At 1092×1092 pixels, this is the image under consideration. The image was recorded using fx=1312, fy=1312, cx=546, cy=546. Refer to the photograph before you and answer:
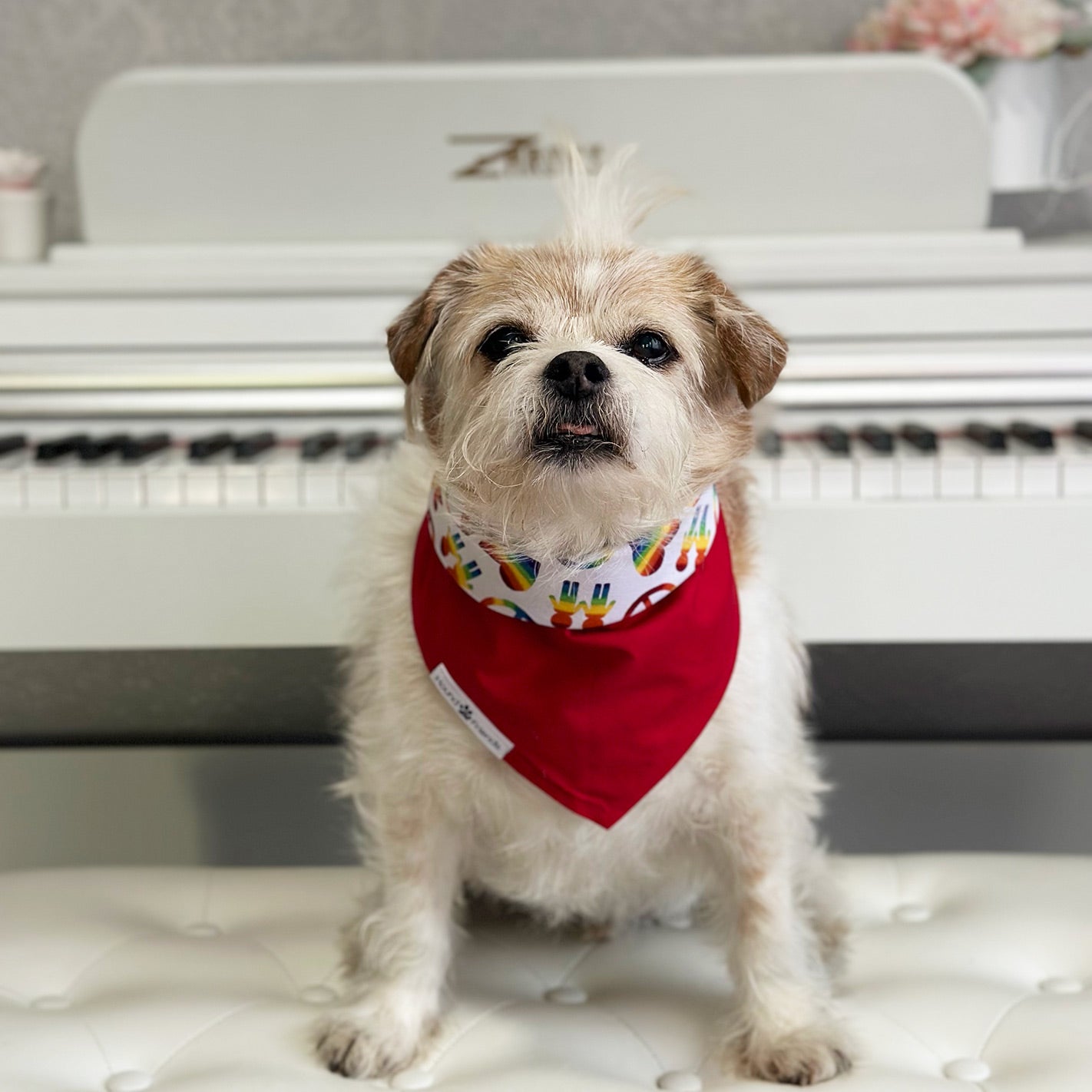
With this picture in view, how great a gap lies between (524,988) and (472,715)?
1.00ft

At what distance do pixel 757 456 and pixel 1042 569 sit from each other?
1.06 ft

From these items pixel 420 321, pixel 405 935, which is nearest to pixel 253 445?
pixel 420 321

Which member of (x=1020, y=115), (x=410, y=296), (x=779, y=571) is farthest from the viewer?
(x=1020, y=115)

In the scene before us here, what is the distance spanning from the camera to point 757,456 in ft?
4.77

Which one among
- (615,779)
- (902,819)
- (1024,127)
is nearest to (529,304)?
(615,779)

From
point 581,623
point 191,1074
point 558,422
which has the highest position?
point 558,422

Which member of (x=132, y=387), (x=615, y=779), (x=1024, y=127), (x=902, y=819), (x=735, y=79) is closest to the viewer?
(x=615, y=779)

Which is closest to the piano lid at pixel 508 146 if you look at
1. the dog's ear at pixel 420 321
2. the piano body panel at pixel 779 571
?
the piano body panel at pixel 779 571

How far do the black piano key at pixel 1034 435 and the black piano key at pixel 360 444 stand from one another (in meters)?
0.73

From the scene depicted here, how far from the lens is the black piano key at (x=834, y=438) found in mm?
1446

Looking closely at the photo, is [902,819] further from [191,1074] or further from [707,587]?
[191,1074]

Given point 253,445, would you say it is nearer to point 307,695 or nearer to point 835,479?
point 835,479

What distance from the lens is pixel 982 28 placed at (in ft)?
6.00

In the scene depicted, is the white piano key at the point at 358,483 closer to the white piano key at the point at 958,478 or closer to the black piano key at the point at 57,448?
the black piano key at the point at 57,448
